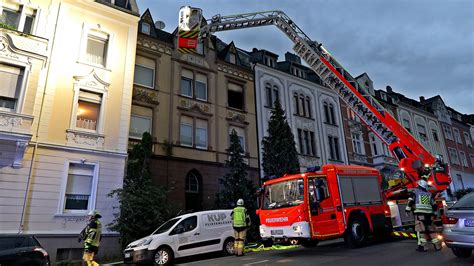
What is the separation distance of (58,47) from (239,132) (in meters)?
11.3

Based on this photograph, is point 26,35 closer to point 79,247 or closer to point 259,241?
point 79,247

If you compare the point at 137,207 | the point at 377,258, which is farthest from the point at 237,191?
the point at 377,258

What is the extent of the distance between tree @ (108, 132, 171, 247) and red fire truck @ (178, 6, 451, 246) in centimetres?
451

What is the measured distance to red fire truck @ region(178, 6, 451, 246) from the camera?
9594 mm

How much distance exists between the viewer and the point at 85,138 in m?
14.0

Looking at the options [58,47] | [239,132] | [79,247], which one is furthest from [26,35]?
[239,132]

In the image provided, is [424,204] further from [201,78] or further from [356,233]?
[201,78]

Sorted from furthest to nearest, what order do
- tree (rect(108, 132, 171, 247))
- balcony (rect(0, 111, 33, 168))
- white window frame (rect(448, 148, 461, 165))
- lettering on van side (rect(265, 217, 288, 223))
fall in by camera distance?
1. white window frame (rect(448, 148, 461, 165))
2. tree (rect(108, 132, 171, 247))
3. balcony (rect(0, 111, 33, 168))
4. lettering on van side (rect(265, 217, 288, 223))

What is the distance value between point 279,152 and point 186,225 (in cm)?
819

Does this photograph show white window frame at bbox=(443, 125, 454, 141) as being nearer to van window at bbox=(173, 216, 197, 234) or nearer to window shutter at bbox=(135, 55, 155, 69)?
window shutter at bbox=(135, 55, 155, 69)

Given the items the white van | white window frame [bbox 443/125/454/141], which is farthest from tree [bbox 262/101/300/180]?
white window frame [bbox 443/125/454/141]

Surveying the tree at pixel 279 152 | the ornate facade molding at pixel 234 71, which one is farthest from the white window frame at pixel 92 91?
the tree at pixel 279 152

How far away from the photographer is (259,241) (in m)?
14.8

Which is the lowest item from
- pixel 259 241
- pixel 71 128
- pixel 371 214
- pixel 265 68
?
pixel 259 241
